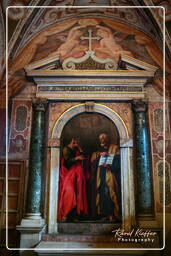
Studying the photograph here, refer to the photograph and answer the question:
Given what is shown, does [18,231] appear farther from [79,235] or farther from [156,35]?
[156,35]

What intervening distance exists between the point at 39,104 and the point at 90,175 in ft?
7.55

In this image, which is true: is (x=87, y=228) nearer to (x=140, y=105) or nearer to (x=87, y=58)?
(x=140, y=105)

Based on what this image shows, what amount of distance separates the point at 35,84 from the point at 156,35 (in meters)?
3.66

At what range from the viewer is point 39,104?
277 inches

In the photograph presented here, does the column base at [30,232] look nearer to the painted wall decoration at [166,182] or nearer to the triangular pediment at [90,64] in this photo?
the painted wall decoration at [166,182]

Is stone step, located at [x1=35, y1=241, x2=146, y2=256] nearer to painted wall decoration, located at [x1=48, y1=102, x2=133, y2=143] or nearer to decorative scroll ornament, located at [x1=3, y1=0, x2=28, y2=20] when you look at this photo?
painted wall decoration, located at [x1=48, y1=102, x2=133, y2=143]

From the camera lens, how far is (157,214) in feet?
21.0

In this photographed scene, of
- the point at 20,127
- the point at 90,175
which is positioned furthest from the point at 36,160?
the point at 90,175

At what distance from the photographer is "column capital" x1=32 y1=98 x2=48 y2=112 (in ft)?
23.0

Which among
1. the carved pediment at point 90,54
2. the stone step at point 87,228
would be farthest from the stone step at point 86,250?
the carved pediment at point 90,54

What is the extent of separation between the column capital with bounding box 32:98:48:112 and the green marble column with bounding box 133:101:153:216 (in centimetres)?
241

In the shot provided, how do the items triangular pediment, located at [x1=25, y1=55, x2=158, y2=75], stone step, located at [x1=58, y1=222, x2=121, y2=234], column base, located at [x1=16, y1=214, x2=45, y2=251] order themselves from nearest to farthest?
1. column base, located at [x1=16, y1=214, x2=45, y2=251]
2. stone step, located at [x1=58, y1=222, x2=121, y2=234]
3. triangular pediment, located at [x1=25, y1=55, x2=158, y2=75]

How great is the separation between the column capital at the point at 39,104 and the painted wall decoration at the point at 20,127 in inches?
10.6

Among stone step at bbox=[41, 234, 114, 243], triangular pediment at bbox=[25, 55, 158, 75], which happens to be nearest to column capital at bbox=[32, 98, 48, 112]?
triangular pediment at bbox=[25, 55, 158, 75]
